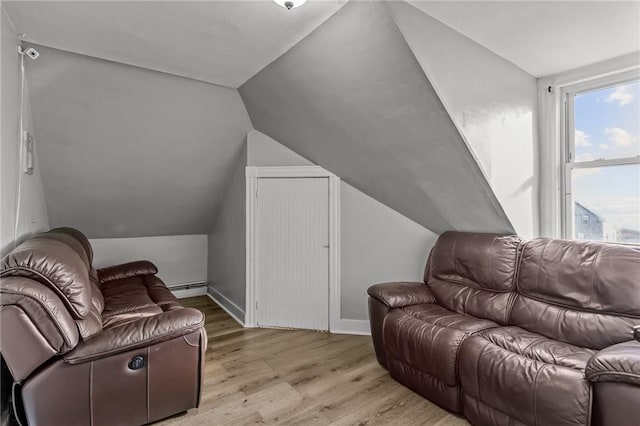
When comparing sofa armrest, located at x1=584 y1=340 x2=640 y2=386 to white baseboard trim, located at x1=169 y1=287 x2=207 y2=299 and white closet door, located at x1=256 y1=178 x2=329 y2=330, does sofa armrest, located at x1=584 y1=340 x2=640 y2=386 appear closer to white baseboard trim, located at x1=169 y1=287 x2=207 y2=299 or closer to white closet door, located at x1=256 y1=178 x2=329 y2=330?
white closet door, located at x1=256 y1=178 x2=329 y2=330

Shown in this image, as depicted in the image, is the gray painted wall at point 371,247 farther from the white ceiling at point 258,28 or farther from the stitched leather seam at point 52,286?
the stitched leather seam at point 52,286

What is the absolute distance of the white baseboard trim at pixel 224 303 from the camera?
11.8 ft

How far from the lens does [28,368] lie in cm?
150

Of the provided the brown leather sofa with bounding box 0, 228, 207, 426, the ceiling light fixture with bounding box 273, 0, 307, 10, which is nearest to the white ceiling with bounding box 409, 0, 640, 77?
the ceiling light fixture with bounding box 273, 0, 307, 10

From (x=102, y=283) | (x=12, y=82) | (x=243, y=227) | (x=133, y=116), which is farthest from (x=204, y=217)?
(x=12, y=82)

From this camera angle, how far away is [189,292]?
4.50 meters

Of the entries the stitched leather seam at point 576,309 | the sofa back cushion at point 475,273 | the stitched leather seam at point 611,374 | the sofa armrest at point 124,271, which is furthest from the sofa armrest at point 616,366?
the sofa armrest at point 124,271

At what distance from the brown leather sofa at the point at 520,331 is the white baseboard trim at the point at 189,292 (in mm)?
2955

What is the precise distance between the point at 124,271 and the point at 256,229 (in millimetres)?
1432

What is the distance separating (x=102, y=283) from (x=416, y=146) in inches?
124

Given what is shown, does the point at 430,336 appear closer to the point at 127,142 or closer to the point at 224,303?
the point at 224,303

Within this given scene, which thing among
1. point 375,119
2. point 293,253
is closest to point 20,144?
point 293,253

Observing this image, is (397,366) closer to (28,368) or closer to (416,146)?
(416,146)

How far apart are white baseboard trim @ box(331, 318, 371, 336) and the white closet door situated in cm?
13
